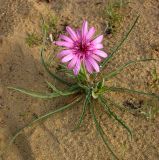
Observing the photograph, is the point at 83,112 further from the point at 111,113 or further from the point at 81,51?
the point at 81,51

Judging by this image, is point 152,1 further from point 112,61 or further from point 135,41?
point 112,61

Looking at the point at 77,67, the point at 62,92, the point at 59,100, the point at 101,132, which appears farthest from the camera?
the point at 59,100

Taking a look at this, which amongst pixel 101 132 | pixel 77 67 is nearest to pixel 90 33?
pixel 77 67

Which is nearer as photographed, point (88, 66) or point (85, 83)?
point (88, 66)

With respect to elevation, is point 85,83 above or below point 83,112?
above

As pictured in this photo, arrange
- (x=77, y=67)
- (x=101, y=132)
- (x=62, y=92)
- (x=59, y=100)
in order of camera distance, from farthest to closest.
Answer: (x=59, y=100) < (x=62, y=92) < (x=101, y=132) < (x=77, y=67)

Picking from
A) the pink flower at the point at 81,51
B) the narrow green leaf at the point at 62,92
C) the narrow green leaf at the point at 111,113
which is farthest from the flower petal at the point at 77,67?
the narrow green leaf at the point at 111,113
